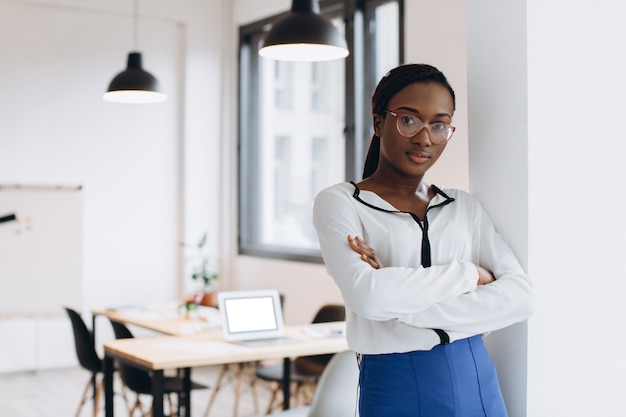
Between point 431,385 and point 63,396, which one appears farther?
point 63,396

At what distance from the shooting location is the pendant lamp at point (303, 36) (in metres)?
3.90

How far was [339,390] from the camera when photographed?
11.9 ft

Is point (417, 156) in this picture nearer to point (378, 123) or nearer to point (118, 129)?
point (378, 123)

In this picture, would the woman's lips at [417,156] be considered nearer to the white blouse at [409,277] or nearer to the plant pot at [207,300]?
the white blouse at [409,277]

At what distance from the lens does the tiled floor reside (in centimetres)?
616

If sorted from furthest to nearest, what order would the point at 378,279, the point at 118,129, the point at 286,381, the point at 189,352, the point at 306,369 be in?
1. the point at 118,129
2. the point at 306,369
3. the point at 286,381
4. the point at 189,352
5. the point at 378,279

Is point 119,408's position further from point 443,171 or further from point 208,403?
point 443,171

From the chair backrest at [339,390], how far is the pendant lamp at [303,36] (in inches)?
58.6

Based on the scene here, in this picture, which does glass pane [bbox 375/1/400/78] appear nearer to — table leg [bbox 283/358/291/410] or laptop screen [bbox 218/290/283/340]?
laptop screen [bbox 218/290/283/340]

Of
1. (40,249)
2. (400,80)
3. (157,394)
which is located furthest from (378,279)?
(40,249)

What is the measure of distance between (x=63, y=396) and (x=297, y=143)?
3053 millimetres
